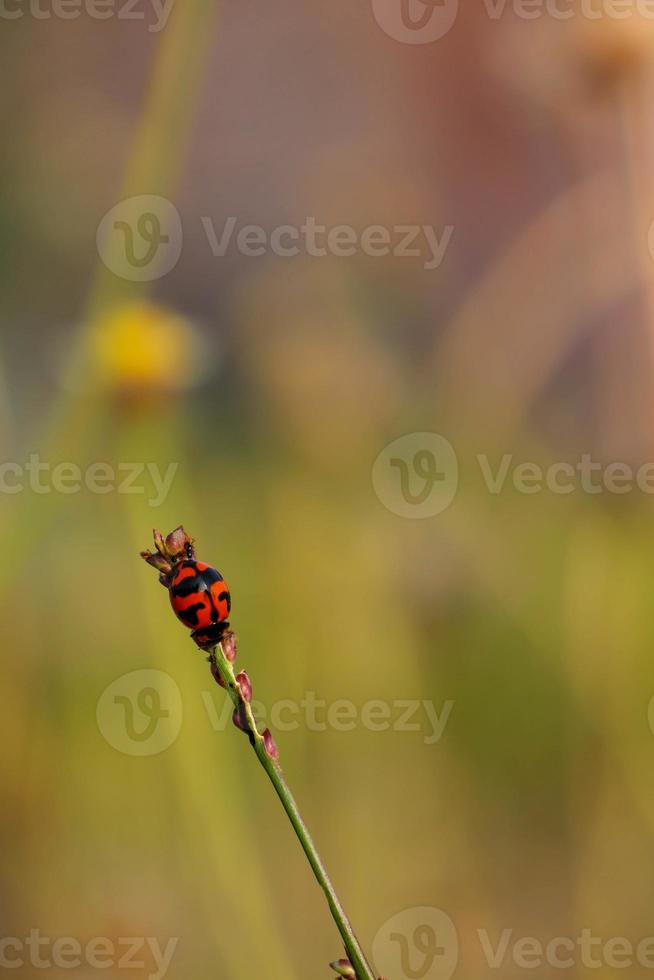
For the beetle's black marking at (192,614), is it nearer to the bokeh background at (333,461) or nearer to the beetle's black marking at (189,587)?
the beetle's black marking at (189,587)

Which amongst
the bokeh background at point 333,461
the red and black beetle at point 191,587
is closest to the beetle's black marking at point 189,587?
the red and black beetle at point 191,587

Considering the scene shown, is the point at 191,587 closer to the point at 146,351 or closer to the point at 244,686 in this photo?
the point at 244,686

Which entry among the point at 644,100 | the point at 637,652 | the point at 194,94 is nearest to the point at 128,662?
the point at 637,652

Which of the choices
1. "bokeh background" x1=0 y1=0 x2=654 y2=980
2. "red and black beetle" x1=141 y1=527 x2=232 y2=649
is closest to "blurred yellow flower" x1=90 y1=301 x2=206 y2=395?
"bokeh background" x1=0 y1=0 x2=654 y2=980

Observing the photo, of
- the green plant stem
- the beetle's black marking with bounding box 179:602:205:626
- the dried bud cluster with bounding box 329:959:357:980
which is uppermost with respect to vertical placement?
the beetle's black marking with bounding box 179:602:205:626

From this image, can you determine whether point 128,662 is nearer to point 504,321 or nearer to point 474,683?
point 474,683

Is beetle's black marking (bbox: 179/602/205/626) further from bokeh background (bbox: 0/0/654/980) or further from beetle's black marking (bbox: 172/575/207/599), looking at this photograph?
bokeh background (bbox: 0/0/654/980)

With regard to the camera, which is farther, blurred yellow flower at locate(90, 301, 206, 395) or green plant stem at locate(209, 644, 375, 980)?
blurred yellow flower at locate(90, 301, 206, 395)
